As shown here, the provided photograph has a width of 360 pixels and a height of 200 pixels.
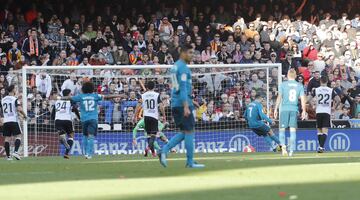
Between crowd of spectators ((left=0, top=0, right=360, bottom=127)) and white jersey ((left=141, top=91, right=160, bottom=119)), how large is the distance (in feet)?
11.6

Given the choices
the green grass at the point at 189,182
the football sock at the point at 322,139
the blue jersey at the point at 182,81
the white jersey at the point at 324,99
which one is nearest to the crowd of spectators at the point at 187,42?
the white jersey at the point at 324,99

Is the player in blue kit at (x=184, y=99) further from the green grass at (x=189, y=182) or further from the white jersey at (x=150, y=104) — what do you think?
the white jersey at (x=150, y=104)

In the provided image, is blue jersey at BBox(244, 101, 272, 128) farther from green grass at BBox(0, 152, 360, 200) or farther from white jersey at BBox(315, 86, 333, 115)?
green grass at BBox(0, 152, 360, 200)

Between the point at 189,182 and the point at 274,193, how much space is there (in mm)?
2162

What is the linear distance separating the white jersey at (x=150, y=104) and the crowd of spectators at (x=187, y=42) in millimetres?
3533

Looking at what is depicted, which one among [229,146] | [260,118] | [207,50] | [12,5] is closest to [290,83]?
[260,118]

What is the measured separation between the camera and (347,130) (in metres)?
30.6

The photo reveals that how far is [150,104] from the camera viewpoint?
25953 millimetres

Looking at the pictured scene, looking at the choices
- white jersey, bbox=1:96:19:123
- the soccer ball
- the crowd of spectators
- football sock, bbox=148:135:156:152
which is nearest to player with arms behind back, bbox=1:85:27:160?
white jersey, bbox=1:96:19:123

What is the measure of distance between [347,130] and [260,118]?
4401mm

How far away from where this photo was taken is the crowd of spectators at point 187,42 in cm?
3041

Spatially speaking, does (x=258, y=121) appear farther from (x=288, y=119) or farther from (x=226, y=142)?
(x=288, y=119)

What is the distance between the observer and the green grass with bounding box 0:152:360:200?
1149 centimetres

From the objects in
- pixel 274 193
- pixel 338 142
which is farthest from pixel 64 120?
pixel 274 193
